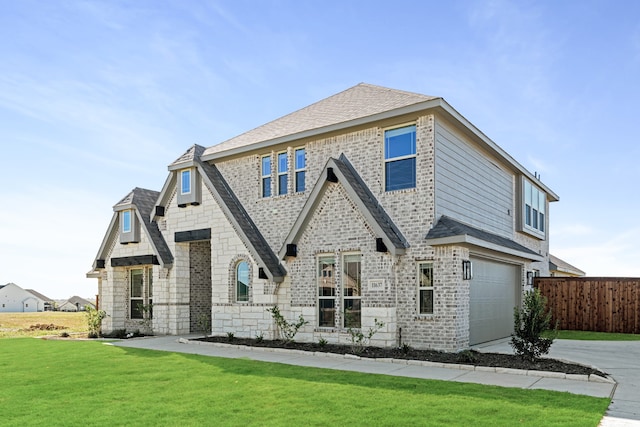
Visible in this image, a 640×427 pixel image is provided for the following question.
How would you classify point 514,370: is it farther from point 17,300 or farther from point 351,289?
point 17,300

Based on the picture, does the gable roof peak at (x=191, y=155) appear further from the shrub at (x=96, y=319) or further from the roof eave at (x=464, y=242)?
the roof eave at (x=464, y=242)

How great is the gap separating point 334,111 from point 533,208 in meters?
11.7

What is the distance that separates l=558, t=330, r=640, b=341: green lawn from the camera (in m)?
17.9

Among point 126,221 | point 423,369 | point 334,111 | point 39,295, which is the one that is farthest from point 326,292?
point 39,295

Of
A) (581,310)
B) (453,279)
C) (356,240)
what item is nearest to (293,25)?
(356,240)

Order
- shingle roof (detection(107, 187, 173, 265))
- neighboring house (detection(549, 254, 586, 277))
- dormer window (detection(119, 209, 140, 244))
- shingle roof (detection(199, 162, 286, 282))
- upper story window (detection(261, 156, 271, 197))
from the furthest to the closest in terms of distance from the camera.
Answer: neighboring house (detection(549, 254, 586, 277)) → dormer window (detection(119, 209, 140, 244)) → shingle roof (detection(107, 187, 173, 265)) → upper story window (detection(261, 156, 271, 197)) → shingle roof (detection(199, 162, 286, 282))


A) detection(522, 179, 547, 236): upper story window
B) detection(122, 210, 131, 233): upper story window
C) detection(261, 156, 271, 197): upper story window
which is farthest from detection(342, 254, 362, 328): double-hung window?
detection(122, 210, 131, 233): upper story window

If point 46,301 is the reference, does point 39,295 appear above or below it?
above

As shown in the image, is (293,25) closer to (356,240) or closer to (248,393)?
(356,240)

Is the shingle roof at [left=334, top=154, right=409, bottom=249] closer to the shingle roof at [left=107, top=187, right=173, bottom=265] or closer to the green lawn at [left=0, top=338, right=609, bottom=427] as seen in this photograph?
the green lawn at [left=0, top=338, right=609, bottom=427]

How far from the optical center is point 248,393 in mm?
8562

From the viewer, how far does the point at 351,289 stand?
14.8 meters

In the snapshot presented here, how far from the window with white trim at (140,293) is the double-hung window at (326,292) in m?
9.03

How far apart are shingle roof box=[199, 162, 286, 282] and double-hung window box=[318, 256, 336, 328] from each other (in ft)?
4.80
